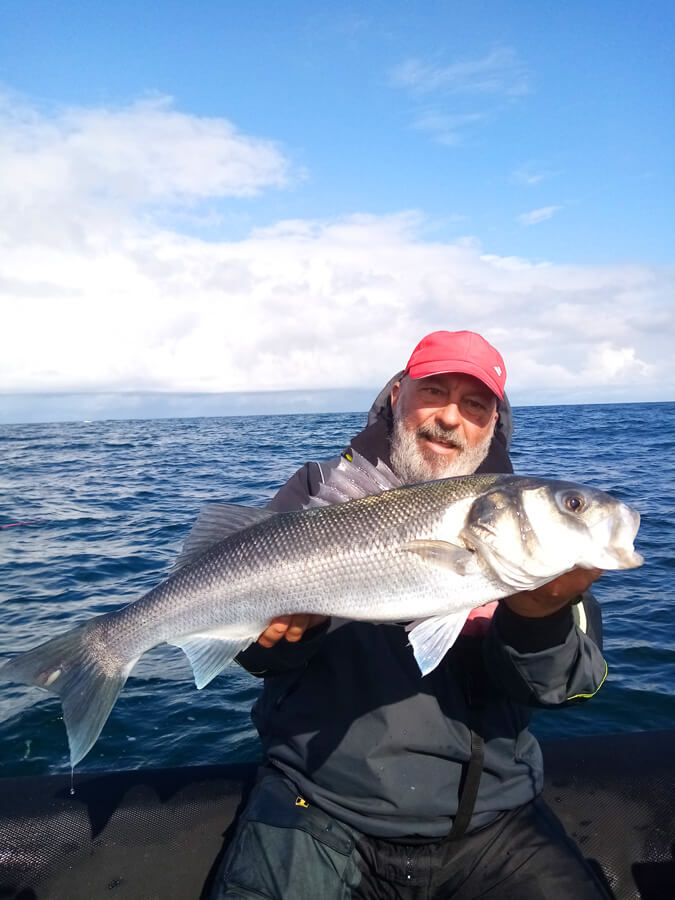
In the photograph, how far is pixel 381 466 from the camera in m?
3.85

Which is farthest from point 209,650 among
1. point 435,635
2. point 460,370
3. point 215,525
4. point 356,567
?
point 460,370

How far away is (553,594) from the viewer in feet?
10.2

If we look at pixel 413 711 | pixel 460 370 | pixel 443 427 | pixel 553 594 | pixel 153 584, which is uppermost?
pixel 460 370

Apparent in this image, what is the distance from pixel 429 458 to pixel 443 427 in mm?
279

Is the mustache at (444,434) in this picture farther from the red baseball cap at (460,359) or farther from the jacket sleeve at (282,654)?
the jacket sleeve at (282,654)

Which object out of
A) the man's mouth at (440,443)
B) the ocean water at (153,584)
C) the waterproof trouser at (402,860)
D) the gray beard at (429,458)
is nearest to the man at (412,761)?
the waterproof trouser at (402,860)

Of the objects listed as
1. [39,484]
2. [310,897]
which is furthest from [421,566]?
[39,484]

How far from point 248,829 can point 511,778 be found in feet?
5.35

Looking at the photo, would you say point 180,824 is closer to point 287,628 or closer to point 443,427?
point 287,628

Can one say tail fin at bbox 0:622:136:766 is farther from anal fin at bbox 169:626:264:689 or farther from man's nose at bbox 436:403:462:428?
man's nose at bbox 436:403:462:428

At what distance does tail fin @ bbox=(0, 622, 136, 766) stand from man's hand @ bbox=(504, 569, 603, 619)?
2357 millimetres

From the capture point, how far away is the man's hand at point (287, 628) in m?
3.50

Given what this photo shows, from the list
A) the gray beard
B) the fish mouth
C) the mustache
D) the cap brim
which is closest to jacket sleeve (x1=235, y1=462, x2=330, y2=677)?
the gray beard

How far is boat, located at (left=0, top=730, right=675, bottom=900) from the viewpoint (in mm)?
3883
